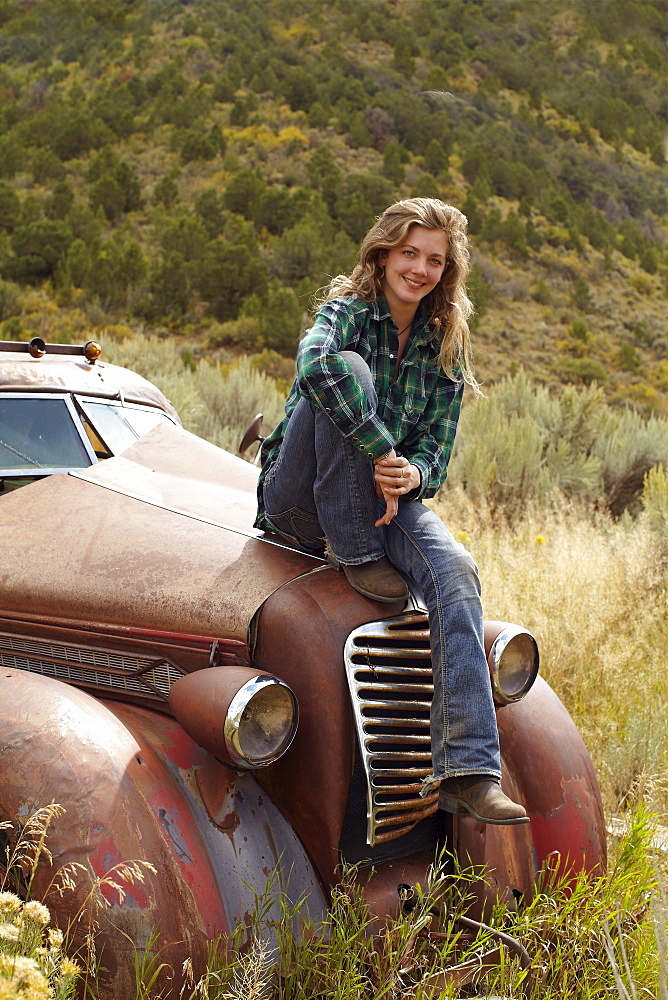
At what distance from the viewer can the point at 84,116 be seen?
26.7 meters

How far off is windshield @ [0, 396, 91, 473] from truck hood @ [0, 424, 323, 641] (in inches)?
9.5

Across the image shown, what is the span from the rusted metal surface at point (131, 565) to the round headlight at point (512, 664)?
64 centimetres

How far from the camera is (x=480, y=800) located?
2.32m

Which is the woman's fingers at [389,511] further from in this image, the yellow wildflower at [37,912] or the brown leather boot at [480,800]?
the yellow wildflower at [37,912]

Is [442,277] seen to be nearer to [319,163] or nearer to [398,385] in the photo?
[398,385]

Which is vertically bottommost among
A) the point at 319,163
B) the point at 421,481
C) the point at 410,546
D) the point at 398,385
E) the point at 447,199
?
the point at 410,546

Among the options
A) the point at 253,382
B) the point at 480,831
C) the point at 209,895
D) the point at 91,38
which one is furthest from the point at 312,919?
the point at 91,38

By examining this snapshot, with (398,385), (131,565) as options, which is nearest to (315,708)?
(131,565)

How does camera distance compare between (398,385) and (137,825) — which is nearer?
(137,825)

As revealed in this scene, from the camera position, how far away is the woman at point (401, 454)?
2.42m

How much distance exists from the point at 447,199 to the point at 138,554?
24.1 m

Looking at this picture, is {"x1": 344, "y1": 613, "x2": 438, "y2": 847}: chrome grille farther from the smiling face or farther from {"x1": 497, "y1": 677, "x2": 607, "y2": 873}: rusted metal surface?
the smiling face

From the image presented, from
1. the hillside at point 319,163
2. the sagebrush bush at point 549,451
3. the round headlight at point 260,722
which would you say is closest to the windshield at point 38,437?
the round headlight at point 260,722

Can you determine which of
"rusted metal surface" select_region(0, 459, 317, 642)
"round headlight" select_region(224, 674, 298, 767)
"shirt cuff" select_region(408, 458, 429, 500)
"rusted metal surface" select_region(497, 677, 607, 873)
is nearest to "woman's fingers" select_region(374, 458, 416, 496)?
"shirt cuff" select_region(408, 458, 429, 500)
